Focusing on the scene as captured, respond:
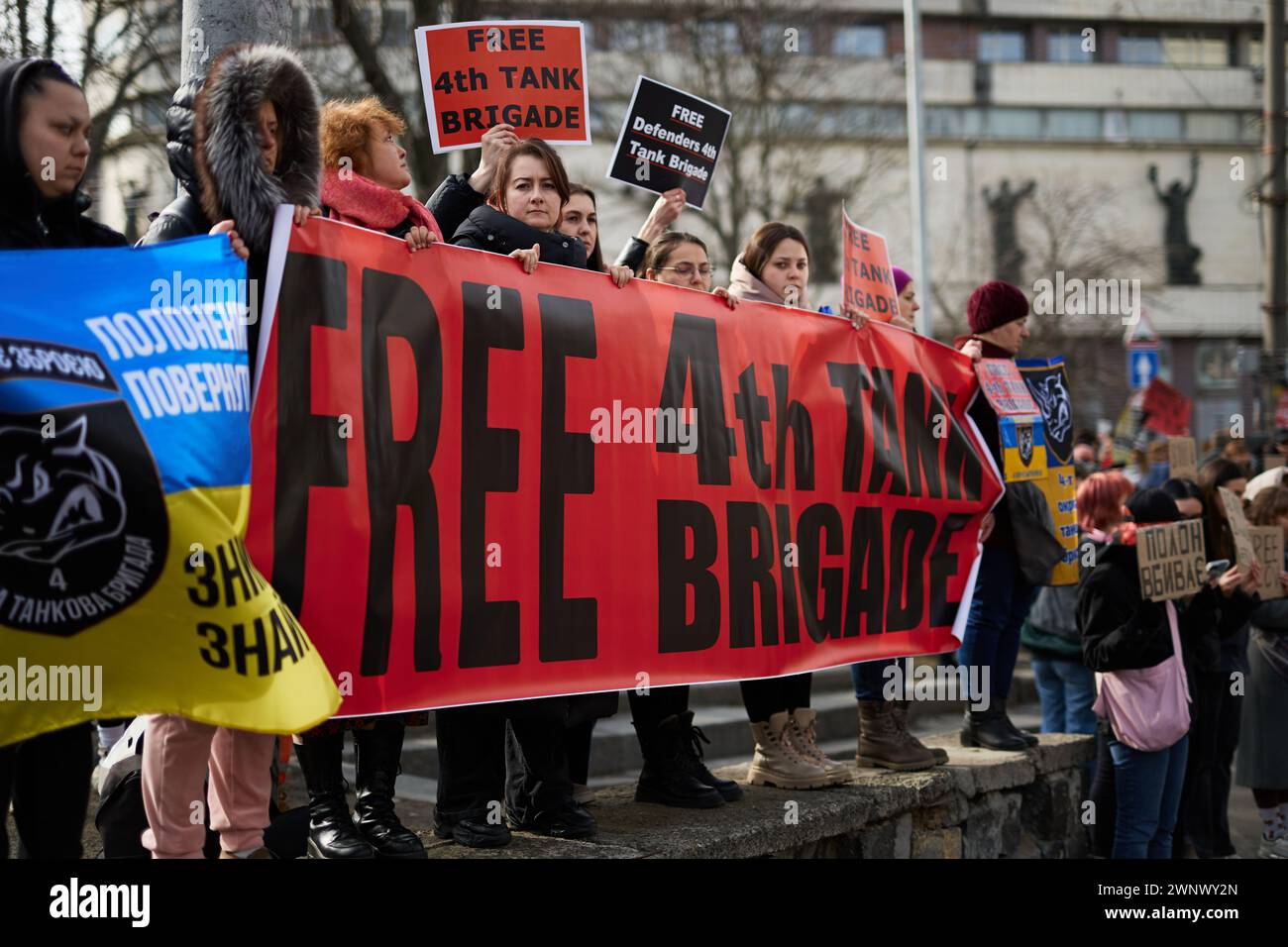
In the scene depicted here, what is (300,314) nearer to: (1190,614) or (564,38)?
(564,38)

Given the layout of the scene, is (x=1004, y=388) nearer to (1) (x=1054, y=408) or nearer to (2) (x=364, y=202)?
(1) (x=1054, y=408)

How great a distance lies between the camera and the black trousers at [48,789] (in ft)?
10.8

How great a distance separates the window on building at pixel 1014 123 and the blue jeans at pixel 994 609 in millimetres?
35578

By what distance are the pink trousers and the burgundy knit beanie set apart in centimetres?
423

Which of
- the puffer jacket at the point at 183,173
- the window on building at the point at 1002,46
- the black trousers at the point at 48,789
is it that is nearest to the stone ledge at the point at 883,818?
the black trousers at the point at 48,789

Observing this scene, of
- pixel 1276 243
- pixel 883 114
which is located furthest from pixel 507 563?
pixel 883 114

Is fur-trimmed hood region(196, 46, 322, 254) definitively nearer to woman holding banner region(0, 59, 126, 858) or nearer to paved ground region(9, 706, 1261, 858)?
woman holding banner region(0, 59, 126, 858)

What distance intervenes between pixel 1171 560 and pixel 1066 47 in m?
38.7

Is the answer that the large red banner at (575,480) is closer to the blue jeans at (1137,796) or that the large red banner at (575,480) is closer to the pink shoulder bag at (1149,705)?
the pink shoulder bag at (1149,705)

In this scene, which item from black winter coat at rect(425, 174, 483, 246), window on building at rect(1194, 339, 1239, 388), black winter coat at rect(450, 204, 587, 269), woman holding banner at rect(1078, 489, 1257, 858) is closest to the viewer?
black winter coat at rect(450, 204, 587, 269)

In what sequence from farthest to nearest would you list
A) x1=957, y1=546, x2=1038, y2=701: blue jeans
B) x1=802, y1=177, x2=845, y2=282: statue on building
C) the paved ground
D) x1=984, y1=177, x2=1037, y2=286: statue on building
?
1. x1=984, y1=177, x2=1037, y2=286: statue on building
2. x1=802, y1=177, x2=845, y2=282: statue on building
3. x1=957, y1=546, x2=1038, y2=701: blue jeans
4. the paved ground

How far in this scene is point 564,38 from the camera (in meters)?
5.71

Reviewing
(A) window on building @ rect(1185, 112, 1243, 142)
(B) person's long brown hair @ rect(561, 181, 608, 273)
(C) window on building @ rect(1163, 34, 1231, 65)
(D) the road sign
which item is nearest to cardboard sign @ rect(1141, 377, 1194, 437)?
(D) the road sign

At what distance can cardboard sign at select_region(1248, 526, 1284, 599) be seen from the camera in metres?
6.75
